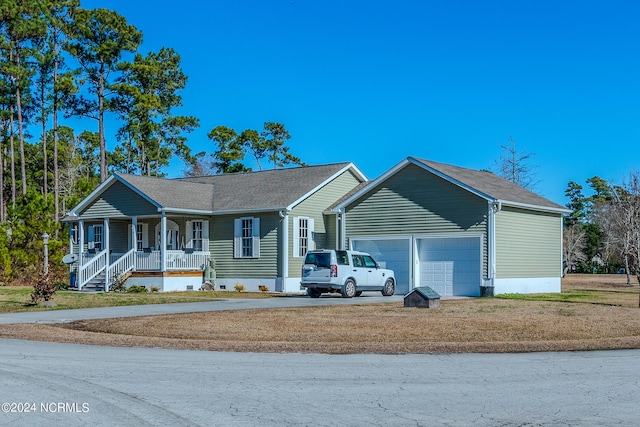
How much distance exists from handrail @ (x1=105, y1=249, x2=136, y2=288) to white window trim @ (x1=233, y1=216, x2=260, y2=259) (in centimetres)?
456

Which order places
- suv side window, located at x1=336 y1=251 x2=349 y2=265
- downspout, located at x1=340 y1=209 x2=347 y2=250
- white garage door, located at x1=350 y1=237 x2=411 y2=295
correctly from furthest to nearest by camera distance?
1. downspout, located at x1=340 y1=209 x2=347 y2=250
2. white garage door, located at x1=350 y1=237 x2=411 y2=295
3. suv side window, located at x1=336 y1=251 x2=349 y2=265

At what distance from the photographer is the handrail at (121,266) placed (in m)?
34.6

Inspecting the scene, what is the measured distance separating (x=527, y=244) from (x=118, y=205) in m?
18.5

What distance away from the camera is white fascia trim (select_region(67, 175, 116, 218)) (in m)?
37.0

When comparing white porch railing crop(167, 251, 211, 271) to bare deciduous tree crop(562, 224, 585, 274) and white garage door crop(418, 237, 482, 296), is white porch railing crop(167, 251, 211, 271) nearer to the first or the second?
white garage door crop(418, 237, 482, 296)

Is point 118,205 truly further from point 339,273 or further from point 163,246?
point 339,273

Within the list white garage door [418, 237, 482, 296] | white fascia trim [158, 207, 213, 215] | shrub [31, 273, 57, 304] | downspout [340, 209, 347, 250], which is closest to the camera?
shrub [31, 273, 57, 304]

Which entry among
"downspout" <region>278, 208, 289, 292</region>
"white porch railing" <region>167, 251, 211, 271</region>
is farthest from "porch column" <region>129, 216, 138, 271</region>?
"downspout" <region>278, 208, 289, 292</region>

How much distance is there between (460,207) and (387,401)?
21252 millimetres

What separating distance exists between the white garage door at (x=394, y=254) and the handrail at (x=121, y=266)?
10079mm

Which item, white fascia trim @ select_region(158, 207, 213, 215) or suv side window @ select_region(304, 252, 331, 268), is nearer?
suv side window @ select_region(304, 252, 331, 268)

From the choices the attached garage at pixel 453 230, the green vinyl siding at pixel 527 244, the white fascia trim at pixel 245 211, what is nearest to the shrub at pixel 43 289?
the white fascia trim at pixel 245 211

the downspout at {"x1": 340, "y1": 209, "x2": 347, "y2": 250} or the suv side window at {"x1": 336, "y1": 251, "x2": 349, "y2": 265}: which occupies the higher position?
the downspout at {"x1": 340, "y1": 209, "x2": 347, "y2": 250}

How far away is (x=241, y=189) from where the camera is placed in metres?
37.7
